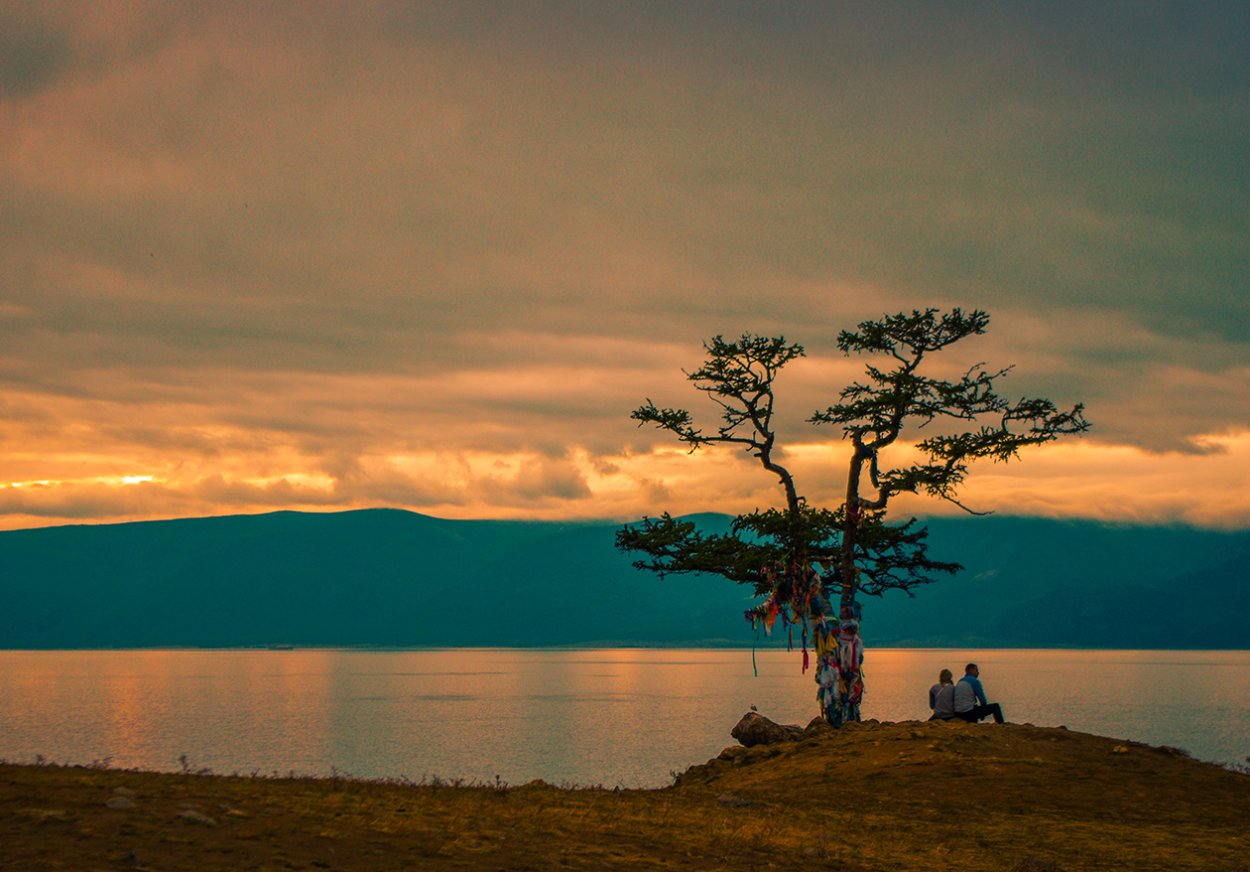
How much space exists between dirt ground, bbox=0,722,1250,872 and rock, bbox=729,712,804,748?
31.6ft

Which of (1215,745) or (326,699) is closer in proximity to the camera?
(1215,745)

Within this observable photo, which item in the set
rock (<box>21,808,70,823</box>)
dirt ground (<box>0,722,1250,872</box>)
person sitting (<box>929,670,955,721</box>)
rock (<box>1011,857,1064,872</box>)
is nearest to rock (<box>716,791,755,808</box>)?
dirt ground (<box>0,722,1250,872</box>)

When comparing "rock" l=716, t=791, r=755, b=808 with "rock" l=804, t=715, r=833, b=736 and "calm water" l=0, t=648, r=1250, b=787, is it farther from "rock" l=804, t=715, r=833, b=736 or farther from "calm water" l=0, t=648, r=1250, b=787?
"calm water" l=0, t=648, r=1250, b=787

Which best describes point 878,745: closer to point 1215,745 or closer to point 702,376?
point 702,376

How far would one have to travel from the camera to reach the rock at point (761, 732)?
147 feet

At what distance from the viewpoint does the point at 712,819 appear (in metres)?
23.9

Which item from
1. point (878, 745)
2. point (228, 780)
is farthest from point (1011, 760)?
point (228, 780)

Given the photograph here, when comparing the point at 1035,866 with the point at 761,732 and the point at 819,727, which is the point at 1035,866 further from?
the point at 761,732

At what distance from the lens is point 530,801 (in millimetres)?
23812

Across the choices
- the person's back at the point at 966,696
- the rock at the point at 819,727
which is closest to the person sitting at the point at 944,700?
the person's back at the point at 966,696

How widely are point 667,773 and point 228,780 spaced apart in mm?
48844

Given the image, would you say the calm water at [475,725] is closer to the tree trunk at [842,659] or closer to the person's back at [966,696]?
the tree trunk at [842,659]

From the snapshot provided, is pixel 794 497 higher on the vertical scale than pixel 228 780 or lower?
higher

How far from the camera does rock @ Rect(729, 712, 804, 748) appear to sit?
1768 inches
